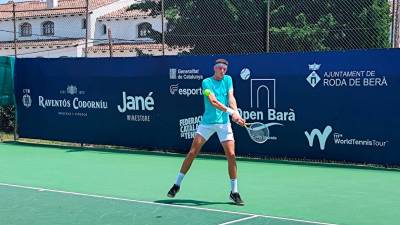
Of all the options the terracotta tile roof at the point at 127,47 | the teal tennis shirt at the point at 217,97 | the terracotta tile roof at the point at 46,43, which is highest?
the terracotta tile roof at the point at 46,43

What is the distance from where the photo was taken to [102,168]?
12.7m

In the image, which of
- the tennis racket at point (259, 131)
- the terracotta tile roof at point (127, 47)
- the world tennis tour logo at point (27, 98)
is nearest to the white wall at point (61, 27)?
the terracotta tile roof at point (127, 47)

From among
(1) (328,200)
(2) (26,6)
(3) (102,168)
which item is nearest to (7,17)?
(2) (26,6)

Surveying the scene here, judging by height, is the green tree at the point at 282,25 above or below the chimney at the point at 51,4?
below

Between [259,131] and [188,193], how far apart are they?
3990 millimetres

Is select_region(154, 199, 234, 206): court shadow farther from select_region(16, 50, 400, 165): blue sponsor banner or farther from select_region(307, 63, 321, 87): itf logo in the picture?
select_region(307, 63, 321, 87): itf logo

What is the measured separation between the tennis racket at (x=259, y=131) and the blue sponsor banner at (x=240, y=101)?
6 centimetres

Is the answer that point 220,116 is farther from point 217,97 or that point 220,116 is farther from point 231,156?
point 231,156

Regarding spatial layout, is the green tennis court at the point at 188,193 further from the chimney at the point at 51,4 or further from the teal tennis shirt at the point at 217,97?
the chimney at the point at 51,4

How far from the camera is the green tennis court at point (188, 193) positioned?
796 cm

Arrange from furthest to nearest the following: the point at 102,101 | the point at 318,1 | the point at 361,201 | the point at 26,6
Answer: the point at 26,6 < the point at 318,1 < the point at 102,101 < the point at 361,201

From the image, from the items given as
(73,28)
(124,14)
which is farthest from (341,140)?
(73,28)

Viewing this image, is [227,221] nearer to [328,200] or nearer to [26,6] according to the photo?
[328,200]

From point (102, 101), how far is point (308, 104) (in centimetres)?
546
